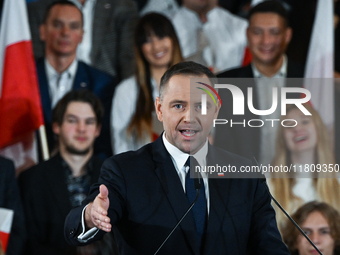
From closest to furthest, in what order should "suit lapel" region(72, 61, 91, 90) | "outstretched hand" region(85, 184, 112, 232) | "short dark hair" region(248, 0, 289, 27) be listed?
1. "outstretched hand" region(85, 184, 112, 232)
2. "suit lapel" region(72, 61, 91, 90)
3. "short dark hair" region(248, 0, 289, 27)

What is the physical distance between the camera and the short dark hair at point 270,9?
14.3 ft

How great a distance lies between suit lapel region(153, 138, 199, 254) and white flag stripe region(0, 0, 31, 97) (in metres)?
2.75

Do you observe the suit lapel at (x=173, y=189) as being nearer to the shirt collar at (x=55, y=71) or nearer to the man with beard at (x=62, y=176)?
the man with beard at (x=62, y=176)

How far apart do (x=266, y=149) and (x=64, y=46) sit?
2.15m

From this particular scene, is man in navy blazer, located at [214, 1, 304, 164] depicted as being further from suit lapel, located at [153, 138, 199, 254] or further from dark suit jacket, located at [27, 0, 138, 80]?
suit lapel, located at [153, 138, 199, 254]

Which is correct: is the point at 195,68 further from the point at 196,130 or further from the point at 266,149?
the point at 266,149

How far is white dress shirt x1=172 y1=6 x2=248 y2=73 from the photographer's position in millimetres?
4379

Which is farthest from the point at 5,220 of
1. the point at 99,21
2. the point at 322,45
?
the point at 322,45

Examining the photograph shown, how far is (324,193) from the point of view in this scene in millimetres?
4055

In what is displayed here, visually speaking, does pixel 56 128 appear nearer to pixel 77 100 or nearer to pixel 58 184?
pixel 77 100

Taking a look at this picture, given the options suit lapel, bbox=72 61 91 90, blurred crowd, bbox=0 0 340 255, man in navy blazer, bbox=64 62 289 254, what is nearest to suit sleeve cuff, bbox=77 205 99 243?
man in navy blazer, bbox=64 62 289 254

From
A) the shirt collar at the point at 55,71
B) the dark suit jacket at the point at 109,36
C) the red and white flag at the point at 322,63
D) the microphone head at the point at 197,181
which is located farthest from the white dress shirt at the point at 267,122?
the microphone head at the point at 197,181

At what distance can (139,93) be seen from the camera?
14.0ft

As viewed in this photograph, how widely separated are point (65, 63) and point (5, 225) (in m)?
1.59
